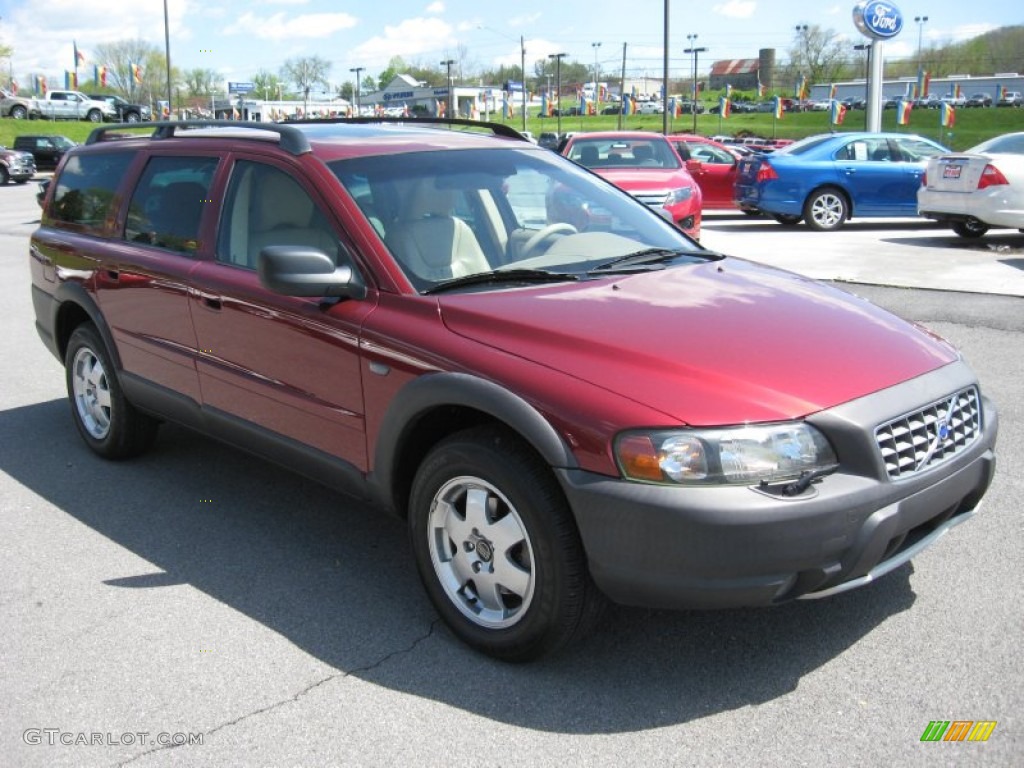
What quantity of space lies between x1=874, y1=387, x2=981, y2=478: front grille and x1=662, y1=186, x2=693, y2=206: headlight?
8.67 meters

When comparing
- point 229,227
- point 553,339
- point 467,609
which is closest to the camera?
point 553,339

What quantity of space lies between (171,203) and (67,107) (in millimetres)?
65479

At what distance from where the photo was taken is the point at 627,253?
4066 millimetres

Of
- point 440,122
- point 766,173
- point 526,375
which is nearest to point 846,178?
point 766,173

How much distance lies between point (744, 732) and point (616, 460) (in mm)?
865

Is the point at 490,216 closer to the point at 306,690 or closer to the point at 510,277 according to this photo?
the point at 510,277

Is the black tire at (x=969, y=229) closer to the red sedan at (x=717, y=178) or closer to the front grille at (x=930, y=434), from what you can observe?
the red sedan at (x=717, y=178)

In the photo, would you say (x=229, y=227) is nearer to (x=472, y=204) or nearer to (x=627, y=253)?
(x=472, y=204)

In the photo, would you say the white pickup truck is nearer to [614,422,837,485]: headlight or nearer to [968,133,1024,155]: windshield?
[968,133,1024,155]: windshield

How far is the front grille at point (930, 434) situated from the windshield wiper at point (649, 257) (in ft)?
4.21

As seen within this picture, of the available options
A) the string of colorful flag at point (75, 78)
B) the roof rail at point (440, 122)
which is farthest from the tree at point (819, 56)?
the roof rail at point (440, 122)

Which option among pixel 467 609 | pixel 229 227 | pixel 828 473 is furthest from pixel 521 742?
pixel 229 227

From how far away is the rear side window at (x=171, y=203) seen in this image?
4.48 metres

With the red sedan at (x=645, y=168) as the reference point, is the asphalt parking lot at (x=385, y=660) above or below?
below
